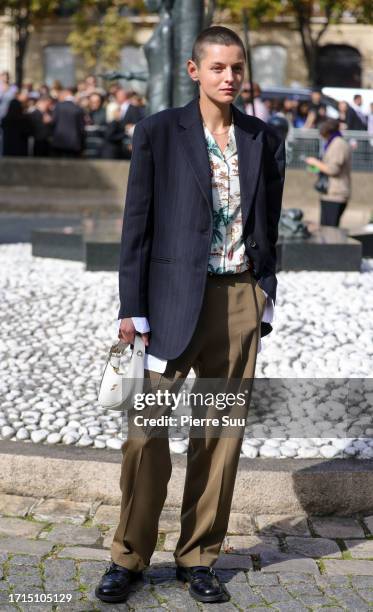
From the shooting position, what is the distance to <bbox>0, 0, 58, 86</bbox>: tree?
4384 centimetres

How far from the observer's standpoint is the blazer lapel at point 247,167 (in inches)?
158

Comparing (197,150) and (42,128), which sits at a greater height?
(197,150)

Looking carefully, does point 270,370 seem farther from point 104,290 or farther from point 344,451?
point 104,290

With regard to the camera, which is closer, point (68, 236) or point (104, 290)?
point (104, 290)

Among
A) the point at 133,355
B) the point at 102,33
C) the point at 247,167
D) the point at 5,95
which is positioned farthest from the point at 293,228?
the point at 102,33

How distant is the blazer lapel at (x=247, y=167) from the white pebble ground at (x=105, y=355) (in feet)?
5.70

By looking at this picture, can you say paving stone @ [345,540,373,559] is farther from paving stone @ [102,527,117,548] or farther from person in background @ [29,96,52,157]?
person in background @ [29,96,52,157]

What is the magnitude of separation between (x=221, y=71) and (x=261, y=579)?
1.85 m

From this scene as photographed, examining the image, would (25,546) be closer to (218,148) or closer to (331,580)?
(331,580)

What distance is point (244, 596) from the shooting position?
4223mm

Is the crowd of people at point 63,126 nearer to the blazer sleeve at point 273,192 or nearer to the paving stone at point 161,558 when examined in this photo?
the paving stone at point 161,558

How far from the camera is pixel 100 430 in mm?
5648

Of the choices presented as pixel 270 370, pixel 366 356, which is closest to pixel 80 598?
pixel 270 370

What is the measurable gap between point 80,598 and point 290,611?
0.73m
